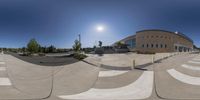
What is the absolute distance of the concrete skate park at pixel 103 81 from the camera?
15.1 feet

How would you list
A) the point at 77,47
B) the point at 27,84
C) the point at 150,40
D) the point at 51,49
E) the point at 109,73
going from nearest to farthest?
the point at 51,49 < the point at 77,47 < the point at 150,40 < the point at 27,84 < the point at 109,73

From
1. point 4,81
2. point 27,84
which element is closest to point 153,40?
point 27,84

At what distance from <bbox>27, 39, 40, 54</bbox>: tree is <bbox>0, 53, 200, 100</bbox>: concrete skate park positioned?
0.69m

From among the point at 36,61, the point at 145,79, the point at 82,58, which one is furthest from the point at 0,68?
the point at 145,79

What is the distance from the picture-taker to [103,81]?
5656mm

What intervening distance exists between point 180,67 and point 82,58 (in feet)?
19.6

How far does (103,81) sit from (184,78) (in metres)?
3.60

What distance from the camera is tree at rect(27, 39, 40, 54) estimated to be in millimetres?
3484

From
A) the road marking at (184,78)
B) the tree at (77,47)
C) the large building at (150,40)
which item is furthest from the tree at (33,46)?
the road marking at (184,78)

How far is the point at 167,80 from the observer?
19.9ft

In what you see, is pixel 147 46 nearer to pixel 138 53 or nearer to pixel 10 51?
pixel 138 53

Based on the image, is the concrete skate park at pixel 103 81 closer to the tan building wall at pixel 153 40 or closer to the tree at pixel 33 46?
the tan building wall at pixel 153 40

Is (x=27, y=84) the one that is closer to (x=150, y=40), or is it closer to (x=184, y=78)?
(x=150, y=40)

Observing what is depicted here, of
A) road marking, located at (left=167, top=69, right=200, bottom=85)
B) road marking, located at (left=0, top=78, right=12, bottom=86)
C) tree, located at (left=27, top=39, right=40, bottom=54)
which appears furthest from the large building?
road marking, located at (left=0, top=78, right=12, bottom=86)
